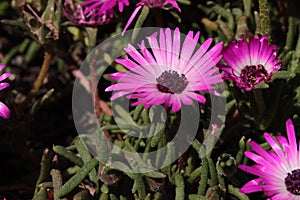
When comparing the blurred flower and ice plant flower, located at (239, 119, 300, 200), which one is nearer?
ice plant flower, located at (239, 119, 300, 200)

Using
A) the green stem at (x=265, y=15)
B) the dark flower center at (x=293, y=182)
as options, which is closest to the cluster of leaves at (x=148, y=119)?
the green stem at (x=265, y=15)

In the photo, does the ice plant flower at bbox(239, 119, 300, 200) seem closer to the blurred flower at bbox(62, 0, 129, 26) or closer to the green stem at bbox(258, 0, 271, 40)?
the green stem at bbox(258, 0, 271, 40)

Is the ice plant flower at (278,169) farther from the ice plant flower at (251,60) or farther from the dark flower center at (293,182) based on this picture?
the ice plant flower at (251,60)

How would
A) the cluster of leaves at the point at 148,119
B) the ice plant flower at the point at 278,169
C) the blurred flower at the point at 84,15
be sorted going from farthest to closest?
the blurred flower at the point at 84,15 < the cluster of leaves at the point at 148,119 < the ice plant flower at the point at 278,169

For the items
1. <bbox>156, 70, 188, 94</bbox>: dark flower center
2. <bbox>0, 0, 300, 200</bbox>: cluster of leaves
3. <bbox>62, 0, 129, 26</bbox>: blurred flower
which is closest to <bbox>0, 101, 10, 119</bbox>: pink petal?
<bbox>0, 0, 300, 200</bbox>: cluster of leaves

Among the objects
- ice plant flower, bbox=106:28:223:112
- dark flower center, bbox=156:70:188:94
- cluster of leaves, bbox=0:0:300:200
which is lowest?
cluster of leaves, bbox=0:0:300:200

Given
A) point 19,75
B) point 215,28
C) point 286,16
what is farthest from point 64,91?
point 286,16

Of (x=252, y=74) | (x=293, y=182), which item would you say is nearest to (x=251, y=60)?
(x=252, y=74)

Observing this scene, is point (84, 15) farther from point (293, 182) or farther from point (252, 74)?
point (293, 182)
